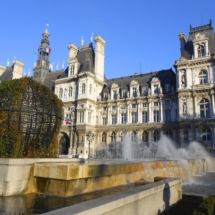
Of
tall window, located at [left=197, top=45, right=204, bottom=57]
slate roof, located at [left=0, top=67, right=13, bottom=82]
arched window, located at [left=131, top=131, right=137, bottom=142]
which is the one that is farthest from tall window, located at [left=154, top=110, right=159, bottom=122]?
slate roof, located at [left=0, top=67, right=13, bottom=82]

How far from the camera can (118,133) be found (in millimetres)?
43469

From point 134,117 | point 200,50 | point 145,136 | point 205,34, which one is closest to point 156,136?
point 145,136

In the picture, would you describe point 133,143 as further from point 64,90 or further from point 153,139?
point 64,90

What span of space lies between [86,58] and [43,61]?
73.9 ft

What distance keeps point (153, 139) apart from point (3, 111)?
3401 centimetres

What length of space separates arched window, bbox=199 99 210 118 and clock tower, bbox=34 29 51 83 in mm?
41877

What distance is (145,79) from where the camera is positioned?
45.9m

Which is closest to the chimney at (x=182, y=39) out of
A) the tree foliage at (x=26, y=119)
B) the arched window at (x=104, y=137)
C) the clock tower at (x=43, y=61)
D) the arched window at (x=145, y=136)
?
the arched window at (x=145, y=136)

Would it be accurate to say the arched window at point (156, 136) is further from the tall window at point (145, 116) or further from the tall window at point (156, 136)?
the tall window at point (145, 116)

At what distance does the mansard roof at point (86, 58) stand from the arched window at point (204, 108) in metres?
24.1

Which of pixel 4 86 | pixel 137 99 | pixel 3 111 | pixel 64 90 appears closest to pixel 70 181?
pixel 3 111

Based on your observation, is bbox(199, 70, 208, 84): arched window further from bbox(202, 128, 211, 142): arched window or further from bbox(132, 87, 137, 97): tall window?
bbox(132, 87, 137, 97): tall window

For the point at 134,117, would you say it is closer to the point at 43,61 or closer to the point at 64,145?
the point at 64,145

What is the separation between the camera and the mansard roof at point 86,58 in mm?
47928
